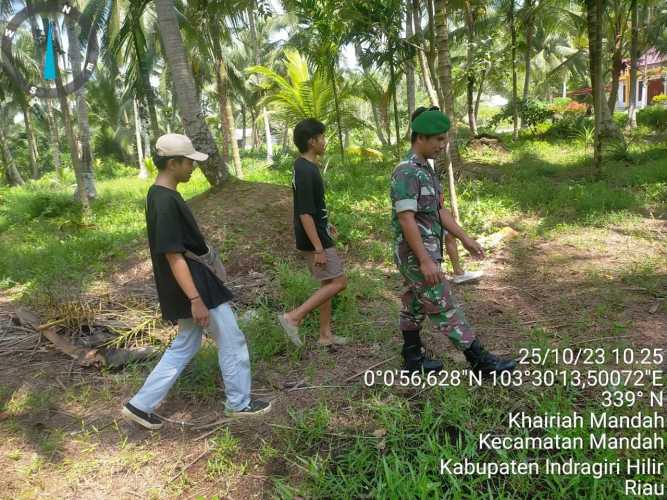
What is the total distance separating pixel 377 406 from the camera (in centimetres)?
294

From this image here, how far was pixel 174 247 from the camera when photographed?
8.67 ft

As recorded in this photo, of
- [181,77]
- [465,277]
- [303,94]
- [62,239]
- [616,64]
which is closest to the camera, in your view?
[465,277]

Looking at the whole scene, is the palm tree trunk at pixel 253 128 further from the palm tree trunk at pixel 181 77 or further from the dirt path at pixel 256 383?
the dirt path at pixel 256 383

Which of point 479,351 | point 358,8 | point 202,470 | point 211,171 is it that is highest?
point 358,8

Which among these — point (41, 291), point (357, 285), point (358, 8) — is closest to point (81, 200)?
point (41, 291)

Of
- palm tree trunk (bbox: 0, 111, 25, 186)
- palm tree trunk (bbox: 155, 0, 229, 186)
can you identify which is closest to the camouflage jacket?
palm tree trunk (bbox: 155, 0, 229, 186)

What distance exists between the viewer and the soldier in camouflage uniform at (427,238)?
9.43ft

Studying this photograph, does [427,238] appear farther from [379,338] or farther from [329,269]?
[379,338]

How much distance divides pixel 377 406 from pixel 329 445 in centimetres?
39

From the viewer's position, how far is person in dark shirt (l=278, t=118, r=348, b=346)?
3480 mm

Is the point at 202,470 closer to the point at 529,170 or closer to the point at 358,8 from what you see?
the point at 358,8

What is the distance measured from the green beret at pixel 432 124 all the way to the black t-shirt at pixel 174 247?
1.41 m

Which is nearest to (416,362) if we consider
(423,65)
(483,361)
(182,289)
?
(483,361)

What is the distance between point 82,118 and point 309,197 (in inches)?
461
